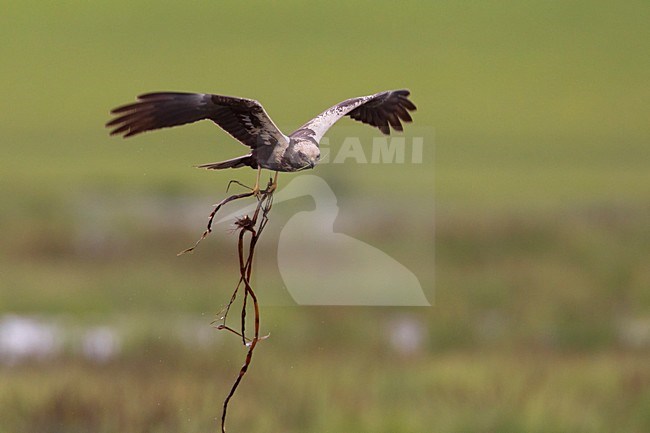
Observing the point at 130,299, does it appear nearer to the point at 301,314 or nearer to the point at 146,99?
the point at 301,314

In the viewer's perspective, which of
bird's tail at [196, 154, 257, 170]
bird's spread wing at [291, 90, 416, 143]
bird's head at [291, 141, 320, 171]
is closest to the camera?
bird's head at [291, 141, 320, 171]

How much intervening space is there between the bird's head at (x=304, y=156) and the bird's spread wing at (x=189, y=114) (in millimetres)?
205

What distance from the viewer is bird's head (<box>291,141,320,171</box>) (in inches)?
163

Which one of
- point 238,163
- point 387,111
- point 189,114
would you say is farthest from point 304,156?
point 387,111

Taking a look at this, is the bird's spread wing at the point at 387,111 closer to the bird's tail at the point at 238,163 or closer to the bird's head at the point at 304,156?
the bird's tail at the point at 238,163

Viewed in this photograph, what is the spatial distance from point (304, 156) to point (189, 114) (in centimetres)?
44

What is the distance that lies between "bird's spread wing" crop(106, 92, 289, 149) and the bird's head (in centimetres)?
21

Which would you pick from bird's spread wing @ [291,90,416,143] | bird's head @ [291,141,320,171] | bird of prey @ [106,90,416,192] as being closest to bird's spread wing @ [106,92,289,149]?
bird of prey @ [106,90,416,192]

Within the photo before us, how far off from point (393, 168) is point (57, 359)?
1428 centimetres

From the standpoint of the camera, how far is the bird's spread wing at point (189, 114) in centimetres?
438

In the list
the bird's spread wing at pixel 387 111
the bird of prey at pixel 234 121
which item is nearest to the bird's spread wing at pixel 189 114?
the bird of prey at pixel 234 121

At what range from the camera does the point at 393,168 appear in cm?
2325

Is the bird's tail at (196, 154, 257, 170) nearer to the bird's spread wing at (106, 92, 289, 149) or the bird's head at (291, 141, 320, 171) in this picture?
the bird's spread wing at (106, 92, 289, 149)

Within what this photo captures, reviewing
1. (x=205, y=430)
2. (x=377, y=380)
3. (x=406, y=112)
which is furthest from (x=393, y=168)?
(x=406, y=112)
